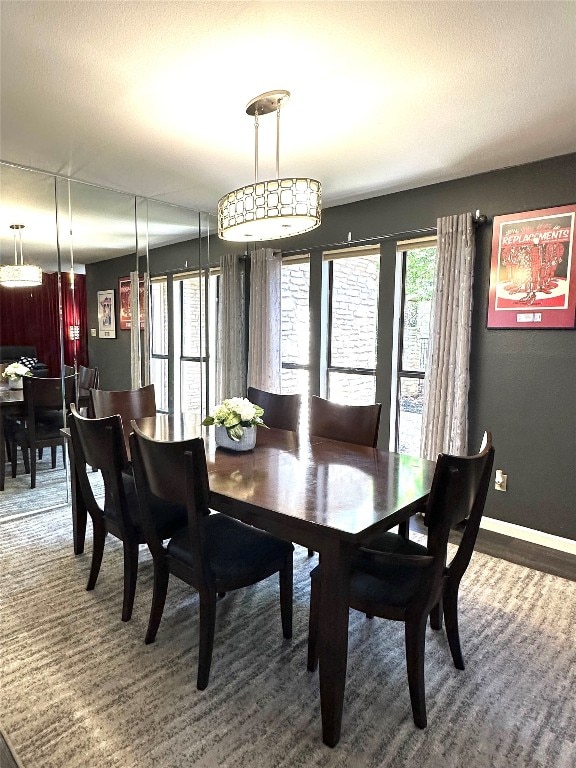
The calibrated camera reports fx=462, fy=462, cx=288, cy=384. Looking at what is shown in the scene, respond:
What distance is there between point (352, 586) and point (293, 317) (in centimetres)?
325

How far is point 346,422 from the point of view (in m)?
2.71

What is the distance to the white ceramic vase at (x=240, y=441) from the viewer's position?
2316mm

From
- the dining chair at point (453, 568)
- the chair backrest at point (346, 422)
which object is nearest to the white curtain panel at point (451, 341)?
the chair backrest at point (346, 422)

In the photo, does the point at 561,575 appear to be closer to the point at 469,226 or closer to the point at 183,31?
the point at 469,226

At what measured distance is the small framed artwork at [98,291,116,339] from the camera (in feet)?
13.2

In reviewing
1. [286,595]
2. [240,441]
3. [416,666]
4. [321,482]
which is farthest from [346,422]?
[416,666]

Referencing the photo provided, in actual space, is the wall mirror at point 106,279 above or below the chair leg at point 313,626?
above

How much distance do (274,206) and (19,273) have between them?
7.93 ft

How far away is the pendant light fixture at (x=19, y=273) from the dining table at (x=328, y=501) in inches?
84.0

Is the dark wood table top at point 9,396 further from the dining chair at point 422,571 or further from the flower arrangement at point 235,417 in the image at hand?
the dining chair at point 422,571

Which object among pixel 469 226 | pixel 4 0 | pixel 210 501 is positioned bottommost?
pixel 210 501

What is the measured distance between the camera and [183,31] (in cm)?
172

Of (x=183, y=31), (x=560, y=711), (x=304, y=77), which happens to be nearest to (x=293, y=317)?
(x=304, y=77)

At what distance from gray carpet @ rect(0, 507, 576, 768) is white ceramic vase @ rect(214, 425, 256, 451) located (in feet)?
2.54
